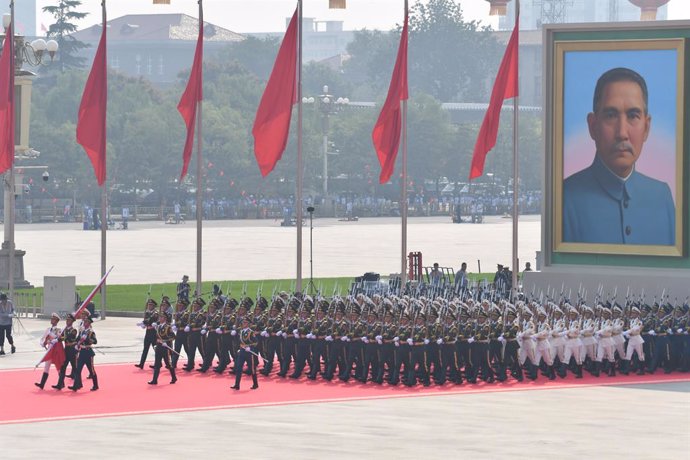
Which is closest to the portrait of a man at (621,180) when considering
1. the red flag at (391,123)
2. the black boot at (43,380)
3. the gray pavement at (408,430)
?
the red flag at (391,123)

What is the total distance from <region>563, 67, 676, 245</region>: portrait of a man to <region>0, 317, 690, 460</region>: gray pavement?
7.58m

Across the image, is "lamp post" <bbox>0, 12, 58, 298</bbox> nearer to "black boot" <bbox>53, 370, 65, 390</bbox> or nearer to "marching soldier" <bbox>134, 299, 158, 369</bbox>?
"marching soldier" <bbox>134, 299, 158, 369</bbox>

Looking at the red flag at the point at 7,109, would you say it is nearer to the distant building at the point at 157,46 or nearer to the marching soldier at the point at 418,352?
the marching soldier at the point at 418,352

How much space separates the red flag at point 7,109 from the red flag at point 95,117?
1954 millimetres

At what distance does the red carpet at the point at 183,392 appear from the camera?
983 inches

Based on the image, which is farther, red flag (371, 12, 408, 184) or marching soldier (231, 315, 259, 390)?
red flag (371, 12, 408, 184)

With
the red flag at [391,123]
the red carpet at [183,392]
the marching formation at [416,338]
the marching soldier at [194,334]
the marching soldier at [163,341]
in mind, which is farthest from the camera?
the red flag at [391,123]

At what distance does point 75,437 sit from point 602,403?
8596mm

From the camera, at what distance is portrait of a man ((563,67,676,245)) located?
33938 mm

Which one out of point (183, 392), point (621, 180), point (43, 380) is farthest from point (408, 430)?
point (621, 180)

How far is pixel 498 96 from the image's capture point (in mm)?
34750

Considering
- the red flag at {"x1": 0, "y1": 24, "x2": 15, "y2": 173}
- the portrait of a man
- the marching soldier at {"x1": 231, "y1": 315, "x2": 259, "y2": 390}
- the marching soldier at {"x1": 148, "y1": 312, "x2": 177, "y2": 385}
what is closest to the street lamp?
the red flag at {"x1": 0, "y1": 24, "x2": 15, "y2": 173}

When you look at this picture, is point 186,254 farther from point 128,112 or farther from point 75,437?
point 128,112

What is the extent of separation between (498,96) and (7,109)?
38.8ft
